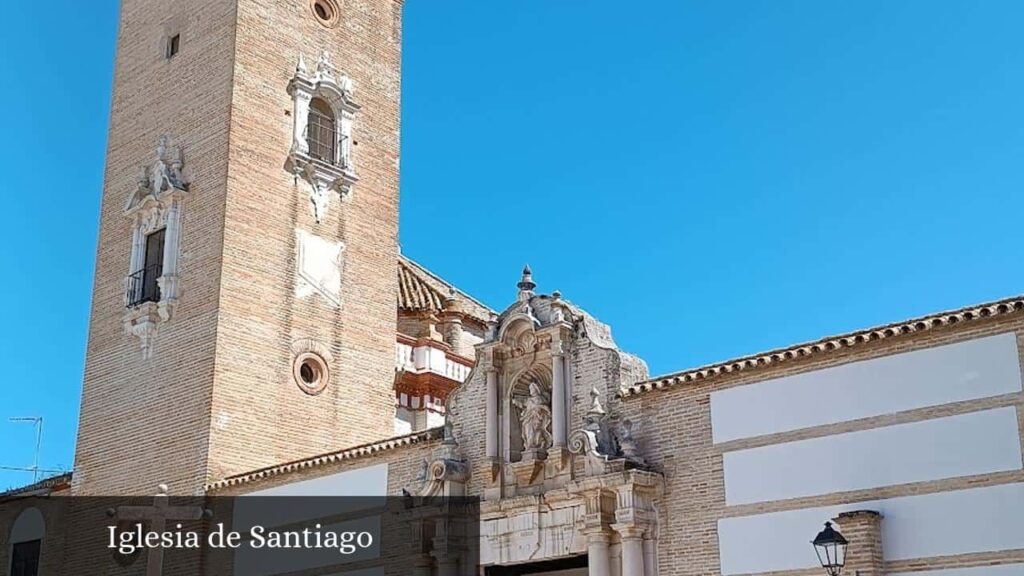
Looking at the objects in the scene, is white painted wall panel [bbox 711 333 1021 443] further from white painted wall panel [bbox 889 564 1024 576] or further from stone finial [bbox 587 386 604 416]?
white painted wall panel [bbox 889 564 1024 576]

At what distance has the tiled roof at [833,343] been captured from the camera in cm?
1274

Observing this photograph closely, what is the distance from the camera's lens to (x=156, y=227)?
22906mm

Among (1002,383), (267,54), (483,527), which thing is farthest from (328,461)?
(1002,383)

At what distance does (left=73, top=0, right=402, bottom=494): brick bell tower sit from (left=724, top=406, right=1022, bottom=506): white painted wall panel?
9516mm

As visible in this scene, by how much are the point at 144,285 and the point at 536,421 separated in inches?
375

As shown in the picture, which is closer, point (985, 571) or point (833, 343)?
point (985, 571)

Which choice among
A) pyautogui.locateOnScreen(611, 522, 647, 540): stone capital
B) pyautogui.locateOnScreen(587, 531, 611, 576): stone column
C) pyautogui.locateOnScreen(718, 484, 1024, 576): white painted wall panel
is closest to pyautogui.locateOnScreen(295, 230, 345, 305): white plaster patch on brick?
pyautogui.locateOnScreen(587, 531, 611, 576): stone column

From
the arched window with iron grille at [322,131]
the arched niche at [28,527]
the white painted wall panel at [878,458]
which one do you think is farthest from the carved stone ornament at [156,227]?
the white painted wall panel at [878,458]

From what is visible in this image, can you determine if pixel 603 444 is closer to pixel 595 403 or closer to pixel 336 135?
pixel 595 403

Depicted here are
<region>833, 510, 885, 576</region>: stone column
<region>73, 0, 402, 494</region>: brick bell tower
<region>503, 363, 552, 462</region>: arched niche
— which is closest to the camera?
<region>833, 510, 885, 576</region>: stone column

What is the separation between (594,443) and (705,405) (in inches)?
55.3

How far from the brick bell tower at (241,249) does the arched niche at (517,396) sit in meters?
5.86

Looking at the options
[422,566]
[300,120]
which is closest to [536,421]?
[422,566]

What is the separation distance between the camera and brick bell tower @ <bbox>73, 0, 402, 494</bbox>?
21.3 meters
